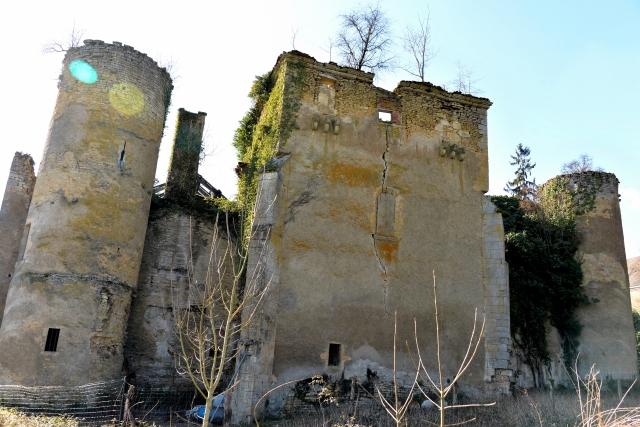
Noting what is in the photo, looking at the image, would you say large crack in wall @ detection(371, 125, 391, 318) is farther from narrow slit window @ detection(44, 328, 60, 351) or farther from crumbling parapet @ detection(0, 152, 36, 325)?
crumbling parapet @ detection(0, 152, 36, 325)

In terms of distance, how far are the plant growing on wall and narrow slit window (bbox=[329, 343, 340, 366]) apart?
6.75 metres

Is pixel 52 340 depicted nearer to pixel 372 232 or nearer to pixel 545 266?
pixel 372 232

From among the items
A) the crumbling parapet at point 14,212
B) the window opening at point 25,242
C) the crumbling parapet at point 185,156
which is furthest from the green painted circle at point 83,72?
the window opening at point 25,242

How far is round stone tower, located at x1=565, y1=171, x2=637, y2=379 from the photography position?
19062 millimetres

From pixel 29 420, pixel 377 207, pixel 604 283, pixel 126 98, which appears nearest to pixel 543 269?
pixel 604 283

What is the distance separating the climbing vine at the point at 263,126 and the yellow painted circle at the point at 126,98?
334 cm

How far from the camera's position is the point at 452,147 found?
52.3ft

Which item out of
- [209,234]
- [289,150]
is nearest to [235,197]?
[209,234]

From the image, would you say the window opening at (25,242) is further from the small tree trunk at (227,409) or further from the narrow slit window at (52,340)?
the small tree trunk at (227,409)

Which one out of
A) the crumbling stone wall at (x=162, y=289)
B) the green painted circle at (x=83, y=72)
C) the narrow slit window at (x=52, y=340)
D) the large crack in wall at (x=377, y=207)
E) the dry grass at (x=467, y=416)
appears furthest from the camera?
the green painted circle at (x=83, y=72)

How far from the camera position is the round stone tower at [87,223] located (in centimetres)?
1230

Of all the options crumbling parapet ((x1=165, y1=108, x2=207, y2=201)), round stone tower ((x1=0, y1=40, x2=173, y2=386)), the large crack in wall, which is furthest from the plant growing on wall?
round stone tower ((x1=0, y1=40, x2=173, y2=386))

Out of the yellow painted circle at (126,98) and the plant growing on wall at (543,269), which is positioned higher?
the yellow painted circle at (126,98)

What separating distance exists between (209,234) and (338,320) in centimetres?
499
